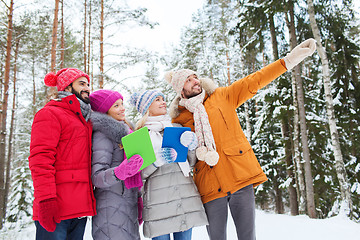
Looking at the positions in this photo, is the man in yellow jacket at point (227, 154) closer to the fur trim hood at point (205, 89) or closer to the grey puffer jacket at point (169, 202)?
the fur trim hood at point (205, 89)

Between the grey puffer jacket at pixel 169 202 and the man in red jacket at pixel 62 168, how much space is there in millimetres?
516

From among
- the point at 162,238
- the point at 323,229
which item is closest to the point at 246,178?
the point at 162,238

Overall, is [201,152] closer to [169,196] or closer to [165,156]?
[165,156]

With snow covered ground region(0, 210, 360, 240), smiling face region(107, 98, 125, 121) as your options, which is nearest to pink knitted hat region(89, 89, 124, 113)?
smiling face region(107, 98, 125, 121)

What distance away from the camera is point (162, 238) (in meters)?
2.28

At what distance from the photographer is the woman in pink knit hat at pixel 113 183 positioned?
6.85ft

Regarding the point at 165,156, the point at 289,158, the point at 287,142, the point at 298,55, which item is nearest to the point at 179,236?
the point at 165,156

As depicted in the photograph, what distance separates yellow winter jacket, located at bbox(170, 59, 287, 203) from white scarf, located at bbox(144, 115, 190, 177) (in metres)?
0.29

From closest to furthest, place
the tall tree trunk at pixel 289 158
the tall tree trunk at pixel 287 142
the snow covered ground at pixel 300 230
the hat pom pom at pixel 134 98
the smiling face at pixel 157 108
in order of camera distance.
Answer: the smiling face at pixel 157 108, the hat pom pom at pixel 134 98, the snow covered ground at pixel 300 230, the tall tree trunk at pixel 287 142, the tall tree trunk at pixel 289 158

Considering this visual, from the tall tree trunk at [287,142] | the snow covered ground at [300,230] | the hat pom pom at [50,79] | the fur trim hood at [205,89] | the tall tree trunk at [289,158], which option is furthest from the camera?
the tall tree trunk at [289,158]

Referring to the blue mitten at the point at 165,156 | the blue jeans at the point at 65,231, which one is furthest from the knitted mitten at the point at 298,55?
the blue jeans at the point at 65,231

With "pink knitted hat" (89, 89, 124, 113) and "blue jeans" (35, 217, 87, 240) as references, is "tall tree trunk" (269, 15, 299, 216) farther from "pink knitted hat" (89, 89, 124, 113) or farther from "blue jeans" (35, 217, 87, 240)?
"blue jeans" (35, 217, 87, 240)

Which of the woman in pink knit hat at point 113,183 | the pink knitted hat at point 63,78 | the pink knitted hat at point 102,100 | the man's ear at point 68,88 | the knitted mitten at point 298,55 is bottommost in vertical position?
the woman in pink knit hat at point 113,183

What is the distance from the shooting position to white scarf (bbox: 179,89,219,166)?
8.04 ft
